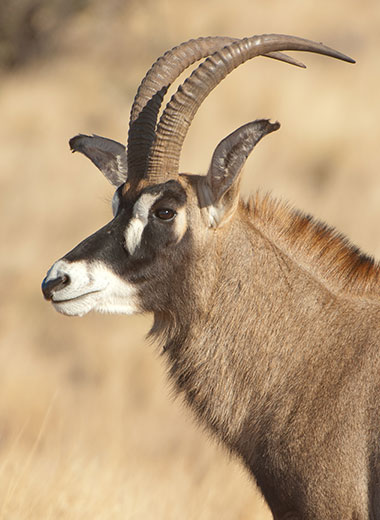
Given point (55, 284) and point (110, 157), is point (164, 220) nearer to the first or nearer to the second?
point (55, 284)

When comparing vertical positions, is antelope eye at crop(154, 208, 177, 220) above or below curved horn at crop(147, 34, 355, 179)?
below

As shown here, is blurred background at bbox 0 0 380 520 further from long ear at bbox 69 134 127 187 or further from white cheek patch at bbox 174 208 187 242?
long ear at bbox 69 134 127 187

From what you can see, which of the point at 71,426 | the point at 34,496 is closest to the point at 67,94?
the point at 71,426

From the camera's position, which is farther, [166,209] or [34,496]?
[34,496]

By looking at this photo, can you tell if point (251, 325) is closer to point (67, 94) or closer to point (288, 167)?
point (288, 167)

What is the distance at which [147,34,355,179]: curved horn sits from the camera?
591cm

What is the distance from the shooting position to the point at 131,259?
19.4ft

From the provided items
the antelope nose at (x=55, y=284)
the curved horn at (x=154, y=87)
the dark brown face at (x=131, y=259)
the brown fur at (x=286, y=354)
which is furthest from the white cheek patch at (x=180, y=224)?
the antelope nose at (x=55, y=284)

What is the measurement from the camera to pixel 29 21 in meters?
31.9

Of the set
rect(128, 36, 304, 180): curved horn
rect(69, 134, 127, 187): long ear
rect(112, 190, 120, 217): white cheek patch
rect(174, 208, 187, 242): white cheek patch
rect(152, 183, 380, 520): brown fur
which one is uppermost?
rect(128, 36, 304, 180): curved horn

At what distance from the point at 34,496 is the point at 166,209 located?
115 inches

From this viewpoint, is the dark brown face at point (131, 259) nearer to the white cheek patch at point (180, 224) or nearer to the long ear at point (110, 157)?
the white cheek patch at point (180, 224)

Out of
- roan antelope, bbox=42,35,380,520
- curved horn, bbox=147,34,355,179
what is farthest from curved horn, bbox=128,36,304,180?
curved horn, bbox=147,34,355,179

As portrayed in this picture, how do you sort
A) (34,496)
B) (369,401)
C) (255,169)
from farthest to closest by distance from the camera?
(255,169)
(34,496)
(369,401)
